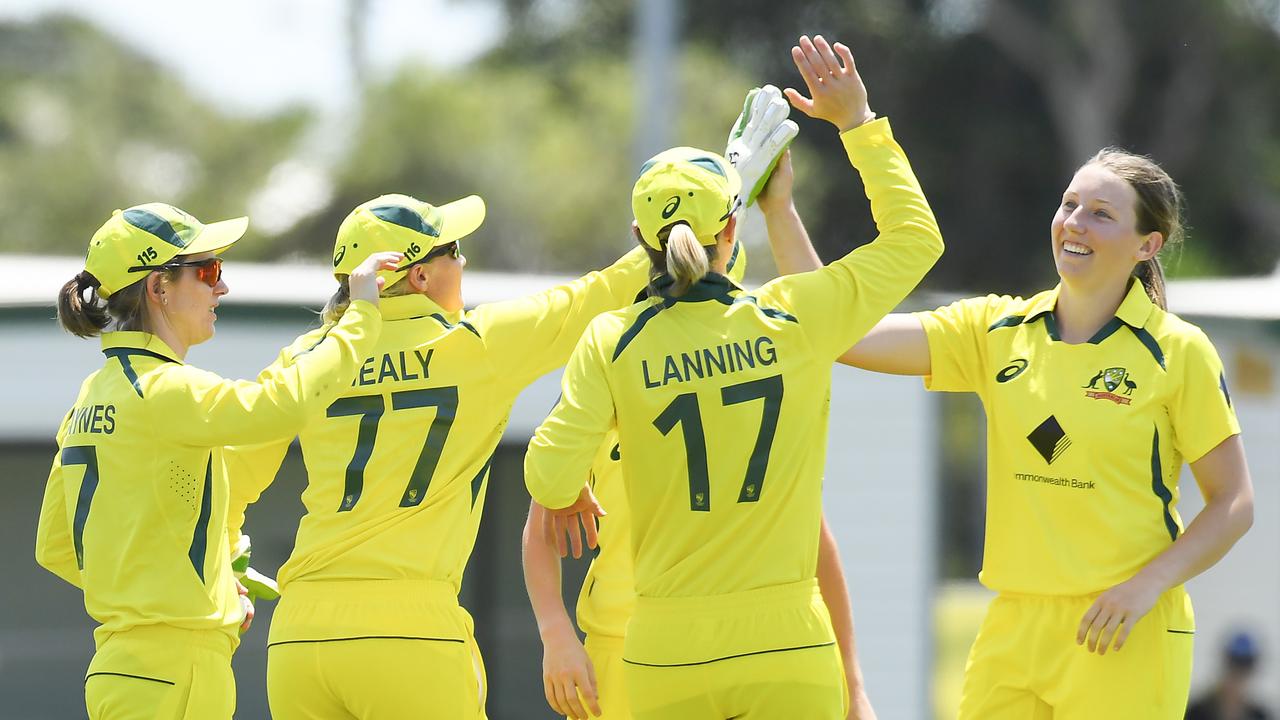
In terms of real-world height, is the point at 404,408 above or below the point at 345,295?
below

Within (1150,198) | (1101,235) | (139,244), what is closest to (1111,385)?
(1101,235)

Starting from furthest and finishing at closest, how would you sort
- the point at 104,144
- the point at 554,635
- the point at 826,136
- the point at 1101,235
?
the point at 104,144 → the point at 826,136 → the point at 1101,235 → the point at 554,635

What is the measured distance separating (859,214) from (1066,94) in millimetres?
4264

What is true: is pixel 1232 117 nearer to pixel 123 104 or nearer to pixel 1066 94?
pixel 1066 94

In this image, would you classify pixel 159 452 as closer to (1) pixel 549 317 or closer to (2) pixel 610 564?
(1) pixel 549 317

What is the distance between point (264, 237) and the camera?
1098 inches

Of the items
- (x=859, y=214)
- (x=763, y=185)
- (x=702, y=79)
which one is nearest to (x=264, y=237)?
(x=702, y=79)

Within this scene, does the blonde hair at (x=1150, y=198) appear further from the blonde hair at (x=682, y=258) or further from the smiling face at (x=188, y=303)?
the smiling face at (x=188, y=303)

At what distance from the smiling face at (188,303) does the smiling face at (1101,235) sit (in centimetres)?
226

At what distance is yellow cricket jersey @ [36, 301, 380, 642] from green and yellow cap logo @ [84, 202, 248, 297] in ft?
0.56

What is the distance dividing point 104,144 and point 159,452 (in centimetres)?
2801

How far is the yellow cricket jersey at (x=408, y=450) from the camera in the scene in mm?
4266

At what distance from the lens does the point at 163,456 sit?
4188 mm

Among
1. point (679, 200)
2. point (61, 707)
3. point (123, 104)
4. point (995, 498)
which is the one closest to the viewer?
point (679, 200)
